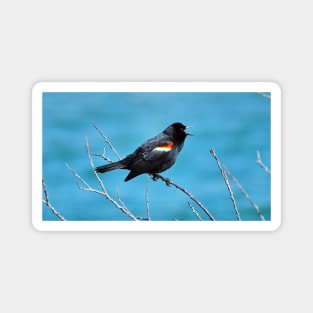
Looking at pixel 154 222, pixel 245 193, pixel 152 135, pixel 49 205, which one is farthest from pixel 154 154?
pixel 49 205

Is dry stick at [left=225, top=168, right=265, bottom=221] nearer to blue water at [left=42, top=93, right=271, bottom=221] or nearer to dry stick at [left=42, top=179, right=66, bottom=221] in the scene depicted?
blue water at [left=42, top=93, right=271, bottom=221]

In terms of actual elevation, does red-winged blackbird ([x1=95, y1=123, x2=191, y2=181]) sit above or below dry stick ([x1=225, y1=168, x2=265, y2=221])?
above

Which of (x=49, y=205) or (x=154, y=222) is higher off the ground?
(x=49, y=205)

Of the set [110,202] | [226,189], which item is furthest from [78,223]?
[226,189]

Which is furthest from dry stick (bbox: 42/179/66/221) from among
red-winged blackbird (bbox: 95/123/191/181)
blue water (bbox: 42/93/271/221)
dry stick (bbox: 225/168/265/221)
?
dry stick (bbox: 225/168/265/221)

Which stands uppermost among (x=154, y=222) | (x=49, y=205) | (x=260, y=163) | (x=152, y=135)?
(x=152, y=135)

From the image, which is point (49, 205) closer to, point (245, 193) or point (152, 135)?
point (152, 135)
